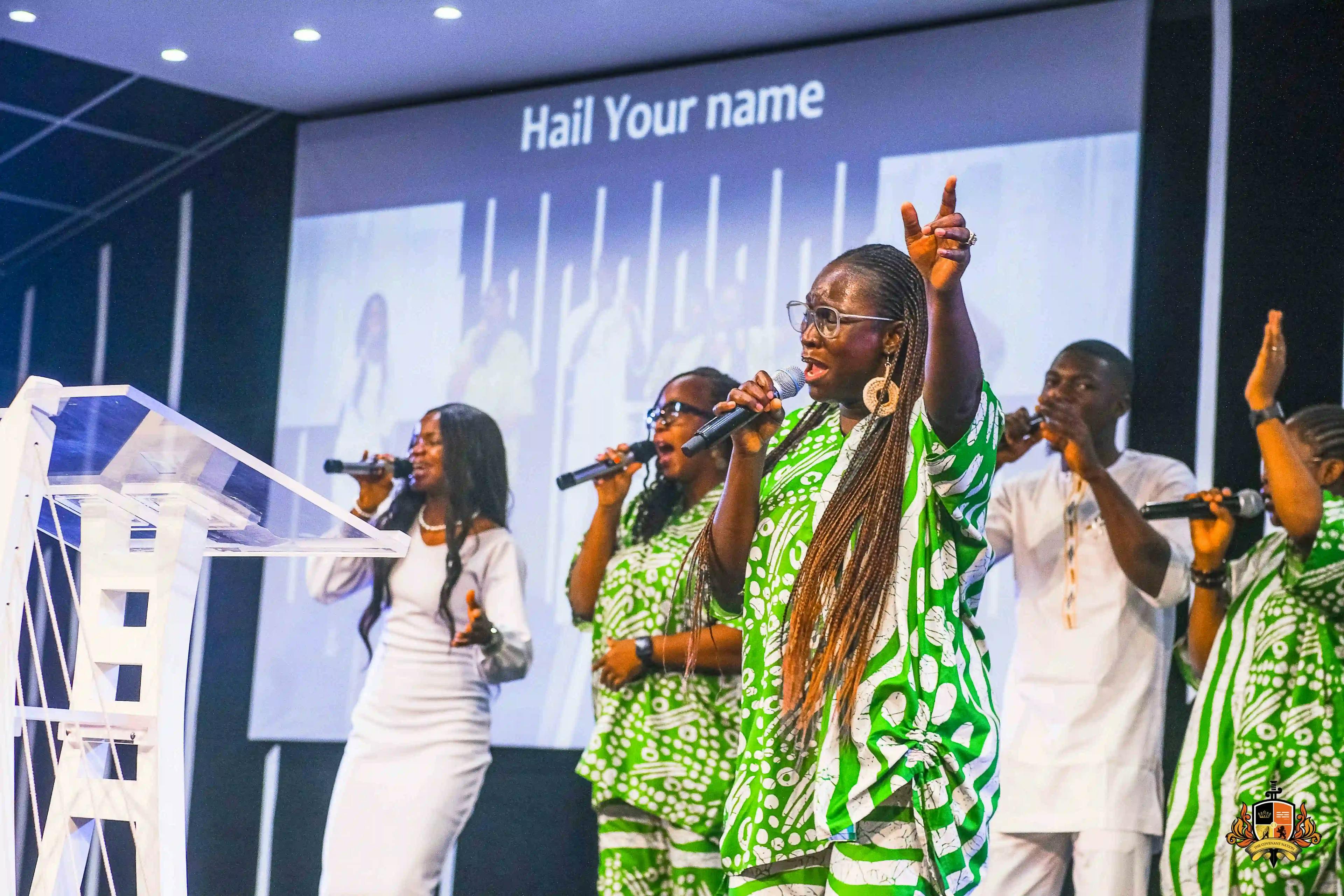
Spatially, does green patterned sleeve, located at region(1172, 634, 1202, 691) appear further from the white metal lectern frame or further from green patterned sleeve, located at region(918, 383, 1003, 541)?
the white metal lectern frame

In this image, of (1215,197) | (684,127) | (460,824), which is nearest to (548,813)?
(460,824)

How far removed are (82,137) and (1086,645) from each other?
425 cm

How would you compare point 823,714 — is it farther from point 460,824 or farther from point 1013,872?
point 460,824

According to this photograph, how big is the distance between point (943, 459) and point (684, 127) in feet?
11.3

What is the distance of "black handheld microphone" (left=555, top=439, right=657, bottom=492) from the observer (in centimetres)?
394

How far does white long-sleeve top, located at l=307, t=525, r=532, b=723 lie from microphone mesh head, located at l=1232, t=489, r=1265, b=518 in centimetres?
185

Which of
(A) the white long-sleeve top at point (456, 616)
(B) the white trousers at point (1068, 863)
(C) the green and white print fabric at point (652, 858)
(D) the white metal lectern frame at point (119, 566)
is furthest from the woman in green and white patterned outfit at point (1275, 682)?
(D) the white metal lectern frame at point (119, 566)

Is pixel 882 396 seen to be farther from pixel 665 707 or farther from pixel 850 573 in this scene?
pixel 665 707

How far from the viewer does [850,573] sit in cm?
209

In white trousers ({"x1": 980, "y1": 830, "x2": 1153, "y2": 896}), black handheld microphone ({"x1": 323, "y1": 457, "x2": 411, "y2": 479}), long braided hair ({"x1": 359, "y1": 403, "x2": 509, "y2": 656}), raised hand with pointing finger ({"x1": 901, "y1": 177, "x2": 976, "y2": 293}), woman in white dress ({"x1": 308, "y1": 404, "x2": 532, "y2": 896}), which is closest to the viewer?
raised hand with pointing finger ({"x1": 901, "y1": 177, "x2": 976, "y2": 293})

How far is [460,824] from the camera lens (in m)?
4.24

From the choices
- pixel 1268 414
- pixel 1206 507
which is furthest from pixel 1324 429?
pixel 1206 507

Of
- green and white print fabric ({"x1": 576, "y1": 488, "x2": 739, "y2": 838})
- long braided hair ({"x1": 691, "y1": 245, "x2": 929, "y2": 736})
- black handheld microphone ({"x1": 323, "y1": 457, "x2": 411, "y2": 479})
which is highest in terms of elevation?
black handheld microphone ({"x1": 323, "y1": 457, "x2": 411, "y2": 479})

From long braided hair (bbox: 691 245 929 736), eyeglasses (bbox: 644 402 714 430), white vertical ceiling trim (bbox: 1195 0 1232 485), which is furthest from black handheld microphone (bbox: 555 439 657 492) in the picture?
long braided hair (bbox: 691 245 929 736)
